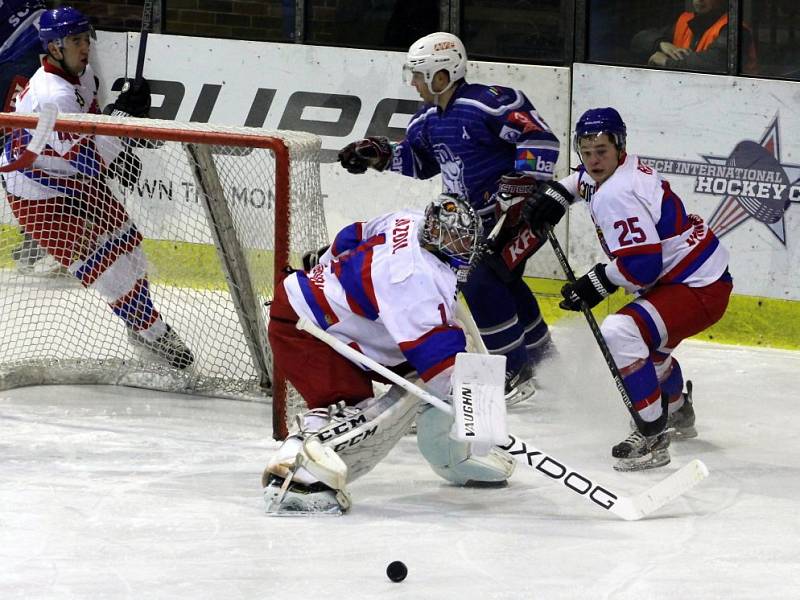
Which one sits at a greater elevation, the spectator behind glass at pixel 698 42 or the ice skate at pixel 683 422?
the spectator behind glass at pixel 698 42

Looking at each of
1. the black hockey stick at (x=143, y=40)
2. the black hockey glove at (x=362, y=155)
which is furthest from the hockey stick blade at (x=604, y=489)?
the black hockey stick at (x=143, y=40)

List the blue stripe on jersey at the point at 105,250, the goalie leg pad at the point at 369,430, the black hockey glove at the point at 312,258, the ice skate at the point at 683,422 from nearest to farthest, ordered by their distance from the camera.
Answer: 1. the goalie leg pad at the point at 369,430
2. the black hockey glove at the point at 312,258
3. the ice skate at the point at 683,422
4. the blue stripe on jersey at the point at 105,250

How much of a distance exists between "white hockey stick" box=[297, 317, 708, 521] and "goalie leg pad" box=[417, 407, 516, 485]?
162 millimetres

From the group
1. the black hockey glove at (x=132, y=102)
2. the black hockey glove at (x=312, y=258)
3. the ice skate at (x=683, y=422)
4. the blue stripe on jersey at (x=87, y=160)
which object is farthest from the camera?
the black hockey glove at (x=132, y=102)

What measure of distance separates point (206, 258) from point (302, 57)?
4.71 ft

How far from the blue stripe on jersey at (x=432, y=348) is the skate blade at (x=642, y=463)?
82 centimetres

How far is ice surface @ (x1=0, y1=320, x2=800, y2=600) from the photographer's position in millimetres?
3037

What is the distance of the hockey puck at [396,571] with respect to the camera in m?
3.01

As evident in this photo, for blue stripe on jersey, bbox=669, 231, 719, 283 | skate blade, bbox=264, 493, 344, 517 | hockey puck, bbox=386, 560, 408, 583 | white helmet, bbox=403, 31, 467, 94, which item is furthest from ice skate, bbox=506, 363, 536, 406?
hockey puck, bbox=386, 560, 408, 583

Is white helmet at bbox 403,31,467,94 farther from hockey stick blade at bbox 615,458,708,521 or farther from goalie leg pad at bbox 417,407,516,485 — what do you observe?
hockey stick blade at bbox 615,458,708,521

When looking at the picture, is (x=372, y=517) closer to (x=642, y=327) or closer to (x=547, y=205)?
(x=642, y=327)

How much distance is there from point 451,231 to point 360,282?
24 centimetres

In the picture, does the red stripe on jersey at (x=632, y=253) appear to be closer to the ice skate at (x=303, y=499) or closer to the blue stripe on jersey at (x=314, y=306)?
the blue stripe on jersey at (x=314, y=306)

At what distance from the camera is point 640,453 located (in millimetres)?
4012
